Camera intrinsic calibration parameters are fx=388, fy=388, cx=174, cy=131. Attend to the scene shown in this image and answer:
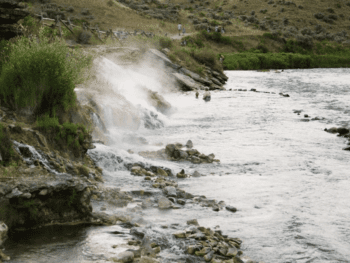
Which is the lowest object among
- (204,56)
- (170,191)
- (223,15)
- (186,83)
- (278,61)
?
(170,191)

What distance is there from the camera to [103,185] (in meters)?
11.4

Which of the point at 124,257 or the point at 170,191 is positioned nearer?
the point at 124,257

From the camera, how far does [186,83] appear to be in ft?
125

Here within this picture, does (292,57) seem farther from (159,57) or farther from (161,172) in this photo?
(161,172)

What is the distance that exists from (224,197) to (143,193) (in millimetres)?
2374

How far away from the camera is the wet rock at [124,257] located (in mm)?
7230

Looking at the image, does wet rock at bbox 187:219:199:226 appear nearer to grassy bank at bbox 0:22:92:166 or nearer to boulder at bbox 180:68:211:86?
grassy bank at bbox 0:22:92:166

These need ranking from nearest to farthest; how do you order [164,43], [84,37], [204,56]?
[84,37] < [164,43] < [204,56]

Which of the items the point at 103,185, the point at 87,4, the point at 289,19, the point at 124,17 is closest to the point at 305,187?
the point at 103,185

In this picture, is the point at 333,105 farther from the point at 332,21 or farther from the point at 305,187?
the point at 332,21

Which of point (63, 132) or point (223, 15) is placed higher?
point (223, 15)

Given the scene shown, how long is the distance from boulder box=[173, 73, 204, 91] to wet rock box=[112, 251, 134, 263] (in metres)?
30.8

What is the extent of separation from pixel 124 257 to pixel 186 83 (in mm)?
31652

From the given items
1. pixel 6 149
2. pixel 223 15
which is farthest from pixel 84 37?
pixel 223 15
